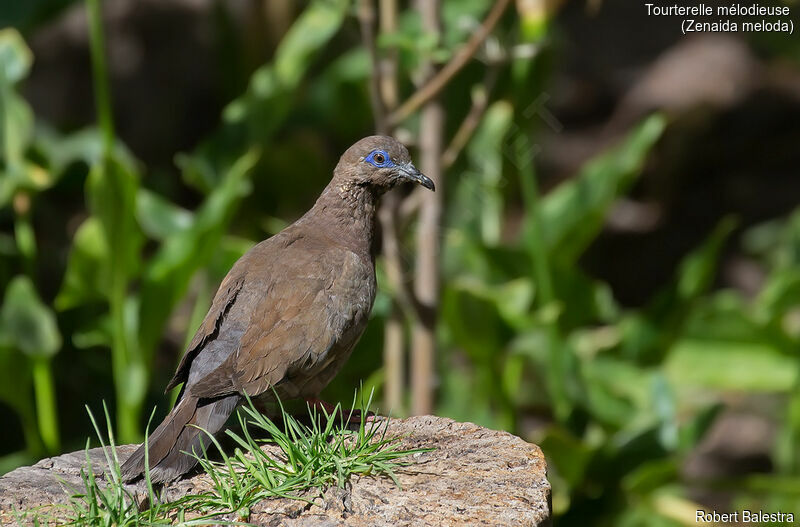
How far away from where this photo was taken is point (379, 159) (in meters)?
4.11

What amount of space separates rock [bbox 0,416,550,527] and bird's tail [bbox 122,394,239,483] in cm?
6

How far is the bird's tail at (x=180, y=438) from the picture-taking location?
326 centimetres

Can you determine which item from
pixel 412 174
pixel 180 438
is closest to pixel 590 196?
pixel 412 174

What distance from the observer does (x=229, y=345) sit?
366cm

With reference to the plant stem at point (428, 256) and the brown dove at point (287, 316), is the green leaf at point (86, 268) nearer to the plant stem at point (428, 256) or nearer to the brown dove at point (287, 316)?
the plant stem at point (428, 256)

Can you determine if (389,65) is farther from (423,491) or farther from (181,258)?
(423,491)

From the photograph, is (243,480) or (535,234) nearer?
(243,480)

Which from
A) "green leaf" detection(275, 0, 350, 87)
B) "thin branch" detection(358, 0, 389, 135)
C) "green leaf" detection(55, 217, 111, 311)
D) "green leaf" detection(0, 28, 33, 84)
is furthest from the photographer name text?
"green leaf" detection(0, 28, 33, 84)

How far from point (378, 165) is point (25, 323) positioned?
8.13ft

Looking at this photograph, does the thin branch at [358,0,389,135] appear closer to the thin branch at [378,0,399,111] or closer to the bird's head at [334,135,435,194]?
the thin branch at [378,0,399,111]

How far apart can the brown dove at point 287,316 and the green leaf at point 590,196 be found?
7.49ft

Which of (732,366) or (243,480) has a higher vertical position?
(243,480)

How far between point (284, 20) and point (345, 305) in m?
4.60

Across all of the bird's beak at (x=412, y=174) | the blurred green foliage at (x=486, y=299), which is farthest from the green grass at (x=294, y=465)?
the blurred green foliage at (x=486, y=299)
